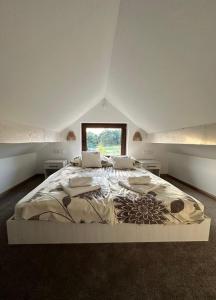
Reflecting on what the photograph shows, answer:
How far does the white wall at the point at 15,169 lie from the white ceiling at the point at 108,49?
152 centimetres

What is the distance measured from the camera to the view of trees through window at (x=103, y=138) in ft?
14.3

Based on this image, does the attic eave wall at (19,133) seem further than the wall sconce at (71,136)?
No

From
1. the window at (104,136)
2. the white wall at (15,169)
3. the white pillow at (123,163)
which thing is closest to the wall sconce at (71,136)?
the window at (104,136)

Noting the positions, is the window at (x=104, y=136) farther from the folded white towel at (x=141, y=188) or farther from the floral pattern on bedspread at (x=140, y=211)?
the floral pattern on bedspread at (x=140, y=211)

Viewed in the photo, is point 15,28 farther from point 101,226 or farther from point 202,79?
point 101,226

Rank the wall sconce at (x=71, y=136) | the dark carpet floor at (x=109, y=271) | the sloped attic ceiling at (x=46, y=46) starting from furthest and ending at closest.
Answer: the wall sconce at (x=71, y=136)
the dark carpet floor at (x=109, y=271)
the sloped attic ceiling at (x=46, y=46)

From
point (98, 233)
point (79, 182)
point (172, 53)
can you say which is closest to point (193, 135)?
point (172, 53)

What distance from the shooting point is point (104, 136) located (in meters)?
4.35

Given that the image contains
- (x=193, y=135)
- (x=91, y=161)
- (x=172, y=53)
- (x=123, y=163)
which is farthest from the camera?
(x=91, y=161)

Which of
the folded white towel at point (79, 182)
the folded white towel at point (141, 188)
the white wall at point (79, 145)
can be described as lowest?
the folded white towel at point (141, 188)

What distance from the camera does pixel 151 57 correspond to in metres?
1.53

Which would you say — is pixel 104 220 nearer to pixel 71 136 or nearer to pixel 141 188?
pixel 141 188

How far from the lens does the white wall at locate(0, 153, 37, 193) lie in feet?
10.1

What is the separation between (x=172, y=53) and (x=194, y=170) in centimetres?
281
